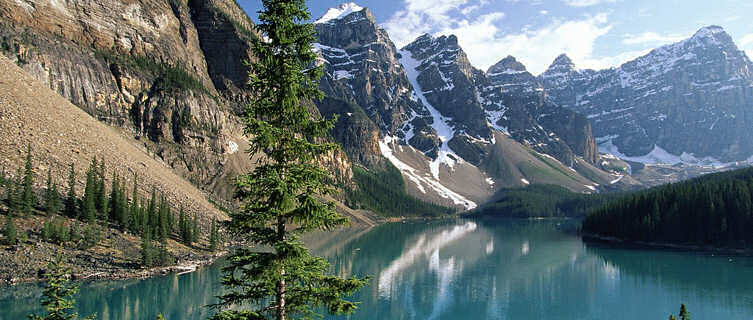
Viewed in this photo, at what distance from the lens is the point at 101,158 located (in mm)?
68062

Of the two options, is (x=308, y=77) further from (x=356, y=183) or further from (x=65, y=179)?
(x=356, y=183)

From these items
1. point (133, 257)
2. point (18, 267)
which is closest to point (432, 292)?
point (133, 257)

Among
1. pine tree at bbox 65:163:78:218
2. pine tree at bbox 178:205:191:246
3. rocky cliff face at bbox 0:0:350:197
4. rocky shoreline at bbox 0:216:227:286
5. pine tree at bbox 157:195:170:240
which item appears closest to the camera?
rocky shoreline at bbox 0:216:227:286

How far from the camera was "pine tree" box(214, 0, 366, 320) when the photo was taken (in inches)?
416

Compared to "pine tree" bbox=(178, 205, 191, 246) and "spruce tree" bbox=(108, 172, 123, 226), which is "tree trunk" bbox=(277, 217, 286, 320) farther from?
"pine tree" bbox=(178, 205, 191, 246)

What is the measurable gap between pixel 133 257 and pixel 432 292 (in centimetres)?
3375

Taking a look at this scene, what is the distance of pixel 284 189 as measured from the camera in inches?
412

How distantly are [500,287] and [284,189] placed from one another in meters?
49.6

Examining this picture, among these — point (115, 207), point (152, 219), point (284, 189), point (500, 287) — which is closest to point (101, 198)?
point (115, 207)

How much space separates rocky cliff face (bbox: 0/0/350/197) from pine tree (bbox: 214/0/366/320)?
7711cm

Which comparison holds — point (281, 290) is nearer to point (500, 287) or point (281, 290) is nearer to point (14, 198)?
point (500, 287)

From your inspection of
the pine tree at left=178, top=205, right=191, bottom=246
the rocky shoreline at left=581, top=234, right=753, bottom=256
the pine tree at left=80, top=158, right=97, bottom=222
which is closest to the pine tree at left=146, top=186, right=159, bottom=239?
the pine tree at left=178, top=205, right=191, bottom=246

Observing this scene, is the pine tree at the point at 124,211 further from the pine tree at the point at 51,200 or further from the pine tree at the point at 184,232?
the pine tree at the point at 184,232

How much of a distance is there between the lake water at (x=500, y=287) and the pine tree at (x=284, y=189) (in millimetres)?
30532
